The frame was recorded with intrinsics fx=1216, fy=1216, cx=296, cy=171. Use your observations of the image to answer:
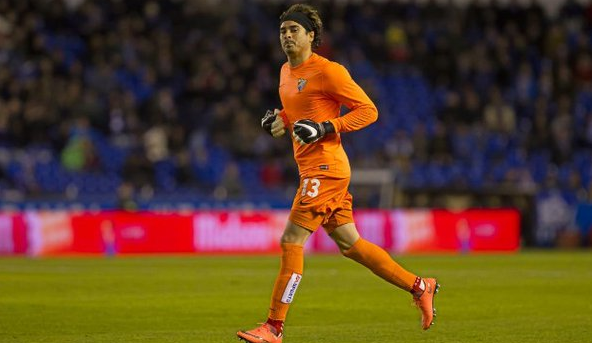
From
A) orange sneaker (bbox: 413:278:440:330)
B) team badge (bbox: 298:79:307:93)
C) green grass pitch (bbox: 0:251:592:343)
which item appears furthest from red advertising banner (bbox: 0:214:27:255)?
team badge (bbox: 298:79:307:93)

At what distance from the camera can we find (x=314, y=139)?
8.59 meters

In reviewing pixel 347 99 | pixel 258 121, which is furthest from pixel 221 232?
pixel 347 99

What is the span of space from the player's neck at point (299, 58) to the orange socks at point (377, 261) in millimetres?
1395

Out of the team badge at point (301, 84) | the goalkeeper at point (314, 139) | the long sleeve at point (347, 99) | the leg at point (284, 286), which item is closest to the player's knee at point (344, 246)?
the goalkeeper at point (314, 139)

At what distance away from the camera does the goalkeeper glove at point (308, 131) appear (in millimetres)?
8555

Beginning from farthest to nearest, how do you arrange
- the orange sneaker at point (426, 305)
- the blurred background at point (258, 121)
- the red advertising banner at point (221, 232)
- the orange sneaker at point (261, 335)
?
the blurred background at point (258, 121)
the red advertising banner at point (221, 232)
the orange sneaker at point (426, 305)
the orange sneaker at point (261, 335)

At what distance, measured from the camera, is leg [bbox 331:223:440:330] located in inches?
356

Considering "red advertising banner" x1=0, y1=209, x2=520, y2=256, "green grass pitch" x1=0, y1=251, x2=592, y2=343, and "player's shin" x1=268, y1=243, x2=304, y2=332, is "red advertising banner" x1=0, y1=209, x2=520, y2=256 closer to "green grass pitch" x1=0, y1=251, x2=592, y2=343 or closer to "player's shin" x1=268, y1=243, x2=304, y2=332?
"green grass pitch" x1=0, y1=251, x2=592, y2=343

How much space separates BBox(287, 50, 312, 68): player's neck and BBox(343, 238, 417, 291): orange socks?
1.40 meters

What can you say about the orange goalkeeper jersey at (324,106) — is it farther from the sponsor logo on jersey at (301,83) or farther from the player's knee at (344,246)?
the player's knee at (344,246)

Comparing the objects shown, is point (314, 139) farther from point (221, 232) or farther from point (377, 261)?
point (221, 232)

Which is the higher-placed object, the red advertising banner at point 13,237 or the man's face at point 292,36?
the man's face at point 292,36

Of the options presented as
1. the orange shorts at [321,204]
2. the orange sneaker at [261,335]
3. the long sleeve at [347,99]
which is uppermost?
the long sleeve at [347,99]

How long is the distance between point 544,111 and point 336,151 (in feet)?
76.3
